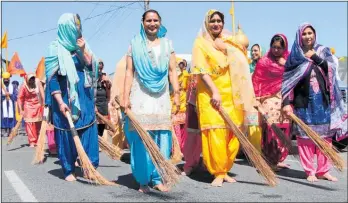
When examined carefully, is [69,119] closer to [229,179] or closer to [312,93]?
[229,179]

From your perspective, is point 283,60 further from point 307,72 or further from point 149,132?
point 149,132

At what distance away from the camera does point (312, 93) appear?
17.7 ft

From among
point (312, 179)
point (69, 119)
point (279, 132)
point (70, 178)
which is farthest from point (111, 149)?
point (312, 179)

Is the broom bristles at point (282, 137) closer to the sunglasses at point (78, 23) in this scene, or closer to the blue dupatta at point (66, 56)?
the blue dupatta at point (66, 56)

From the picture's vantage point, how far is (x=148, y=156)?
4.71m

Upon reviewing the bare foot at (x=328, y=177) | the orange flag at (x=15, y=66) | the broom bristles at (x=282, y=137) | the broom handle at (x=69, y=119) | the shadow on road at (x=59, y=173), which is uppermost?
the orange flag at (x=15, y=66)

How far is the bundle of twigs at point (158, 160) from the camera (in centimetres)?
444

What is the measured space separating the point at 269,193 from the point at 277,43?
211cm

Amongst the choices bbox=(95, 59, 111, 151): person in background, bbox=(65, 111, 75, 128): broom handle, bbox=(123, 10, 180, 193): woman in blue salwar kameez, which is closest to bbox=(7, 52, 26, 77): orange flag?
bbox=(95, 59, 111, 151): person in background

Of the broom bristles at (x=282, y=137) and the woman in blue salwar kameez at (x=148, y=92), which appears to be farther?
the broom bristles at (x=282, y=137)

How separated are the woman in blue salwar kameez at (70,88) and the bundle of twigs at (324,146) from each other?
7.61ft

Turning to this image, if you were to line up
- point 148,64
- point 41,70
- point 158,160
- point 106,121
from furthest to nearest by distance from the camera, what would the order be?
1. point 41,70
2. point 106,121
3. point 148,64
4. point 158,160

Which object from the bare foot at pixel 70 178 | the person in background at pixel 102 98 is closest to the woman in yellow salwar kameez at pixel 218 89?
the bare foot at pixel 70 178

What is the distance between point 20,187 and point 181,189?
173 centimetres
